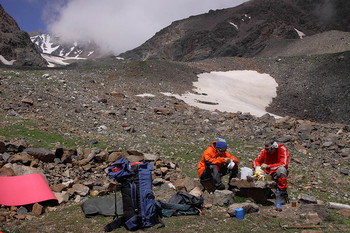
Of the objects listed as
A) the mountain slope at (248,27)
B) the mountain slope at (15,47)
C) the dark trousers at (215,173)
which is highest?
the mountain slope at (248,27)

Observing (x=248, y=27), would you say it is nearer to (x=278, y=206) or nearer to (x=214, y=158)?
(x=214, y=158)

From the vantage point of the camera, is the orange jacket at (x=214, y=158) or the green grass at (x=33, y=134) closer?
the orange jacket at (x=214, y=158)

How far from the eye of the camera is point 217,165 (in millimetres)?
7449

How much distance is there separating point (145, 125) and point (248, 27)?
75.0m

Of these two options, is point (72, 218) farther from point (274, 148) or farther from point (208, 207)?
point (274, 148)

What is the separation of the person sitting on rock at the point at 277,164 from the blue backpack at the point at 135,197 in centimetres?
339

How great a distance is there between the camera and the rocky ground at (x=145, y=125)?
8.88 meters

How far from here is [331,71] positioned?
30.1 m

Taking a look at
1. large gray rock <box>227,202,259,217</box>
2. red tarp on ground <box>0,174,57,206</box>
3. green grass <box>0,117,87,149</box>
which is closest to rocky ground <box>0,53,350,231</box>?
green grass <box>0,117,87,149</box>

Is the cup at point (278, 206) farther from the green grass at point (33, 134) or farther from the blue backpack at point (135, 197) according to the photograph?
the green grass at point (33, 134)

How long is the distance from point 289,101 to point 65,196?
1018 inches

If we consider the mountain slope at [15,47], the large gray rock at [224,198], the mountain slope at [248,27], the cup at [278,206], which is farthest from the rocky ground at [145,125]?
the mountain slope at [248,27]

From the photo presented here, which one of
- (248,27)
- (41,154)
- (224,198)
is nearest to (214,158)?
(224,198)

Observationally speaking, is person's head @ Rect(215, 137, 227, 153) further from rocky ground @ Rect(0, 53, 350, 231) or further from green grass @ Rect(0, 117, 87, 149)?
green grass @ Rect(0, 117, 87, 149)
